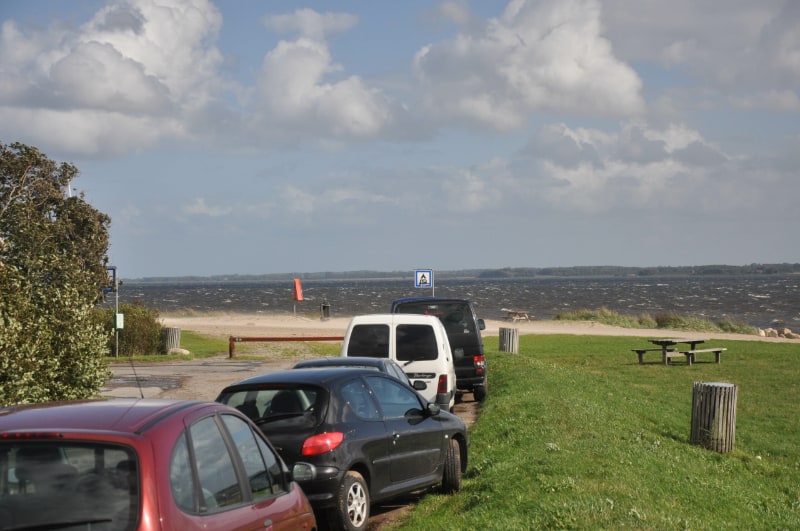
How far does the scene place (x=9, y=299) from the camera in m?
11.8

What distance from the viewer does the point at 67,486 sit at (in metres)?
4.54

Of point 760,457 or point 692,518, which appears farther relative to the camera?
point 760,457

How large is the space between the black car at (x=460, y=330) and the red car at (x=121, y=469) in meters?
14.4

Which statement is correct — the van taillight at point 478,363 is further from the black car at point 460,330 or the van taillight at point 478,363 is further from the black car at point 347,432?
the black car at point 347,432

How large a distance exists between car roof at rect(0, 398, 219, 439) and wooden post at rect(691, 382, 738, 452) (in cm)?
1129

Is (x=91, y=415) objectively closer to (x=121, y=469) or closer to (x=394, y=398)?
(x=121, y=469)

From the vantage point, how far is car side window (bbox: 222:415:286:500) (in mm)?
5836

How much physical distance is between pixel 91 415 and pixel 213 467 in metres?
0.70

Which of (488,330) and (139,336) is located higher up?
(139,336)

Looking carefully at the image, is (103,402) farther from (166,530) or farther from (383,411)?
(383,411)

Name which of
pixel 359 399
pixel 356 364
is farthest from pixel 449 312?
pixel 359 399

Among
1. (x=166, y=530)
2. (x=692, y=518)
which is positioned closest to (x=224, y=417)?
(x=166, y=530)

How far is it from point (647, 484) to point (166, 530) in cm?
704

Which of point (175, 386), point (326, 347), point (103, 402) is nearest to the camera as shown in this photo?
point (103, 402)
